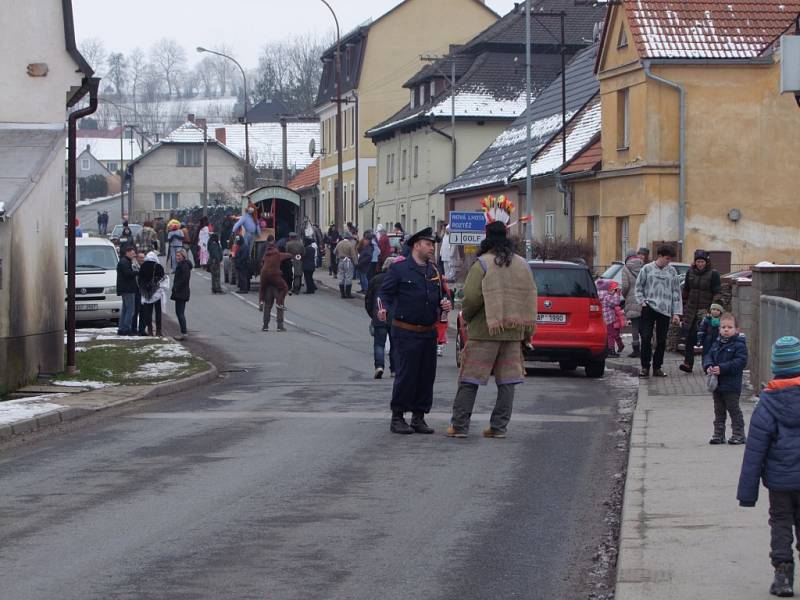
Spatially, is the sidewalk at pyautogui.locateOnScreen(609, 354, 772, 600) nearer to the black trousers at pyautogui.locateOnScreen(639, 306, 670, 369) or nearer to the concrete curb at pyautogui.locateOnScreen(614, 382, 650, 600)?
Result: the concrete curb at pyautogui.locateOnScreen(614, 382, 650, 600)

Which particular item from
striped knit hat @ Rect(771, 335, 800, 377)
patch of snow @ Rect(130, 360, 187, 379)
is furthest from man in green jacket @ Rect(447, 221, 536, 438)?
patch of snow @ Rect(130, 360, 187, 379)

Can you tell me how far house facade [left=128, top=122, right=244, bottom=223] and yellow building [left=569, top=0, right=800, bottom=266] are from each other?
77.0 m

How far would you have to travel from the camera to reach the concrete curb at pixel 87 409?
45.1ft

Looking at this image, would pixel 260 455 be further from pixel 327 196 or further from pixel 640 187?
pixel 327 196

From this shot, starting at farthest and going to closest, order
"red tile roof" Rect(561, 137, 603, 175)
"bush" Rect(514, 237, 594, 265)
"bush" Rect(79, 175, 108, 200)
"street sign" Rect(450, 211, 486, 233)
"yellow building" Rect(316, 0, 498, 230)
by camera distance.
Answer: "bush" Rect(79, 175, 108, 200), "yellow building" Rect(316, 0, 498, 230), "red tile roof" Rect(561, 137, 603, 175), "bush" Rect(514, 237, 594, 265), "street sign" Rect(450, 211, 486, 233)

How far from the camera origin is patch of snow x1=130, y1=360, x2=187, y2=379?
19.3 m

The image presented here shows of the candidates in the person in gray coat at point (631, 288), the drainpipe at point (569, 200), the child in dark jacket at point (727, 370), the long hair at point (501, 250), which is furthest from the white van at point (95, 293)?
the child in dark jacket at point (727, 370)

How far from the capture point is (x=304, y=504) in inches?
374

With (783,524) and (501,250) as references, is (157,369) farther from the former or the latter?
(783,524)

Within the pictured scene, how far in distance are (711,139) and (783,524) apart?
1214 inches

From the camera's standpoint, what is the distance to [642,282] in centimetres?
1927

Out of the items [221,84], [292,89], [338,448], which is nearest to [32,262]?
[338,448]

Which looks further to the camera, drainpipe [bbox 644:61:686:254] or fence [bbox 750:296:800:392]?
drainpipe [bbox 644:61:686:254]

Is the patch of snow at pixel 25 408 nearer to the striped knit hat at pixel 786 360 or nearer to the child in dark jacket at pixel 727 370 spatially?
the child in dark jacket at pixel 727 370
